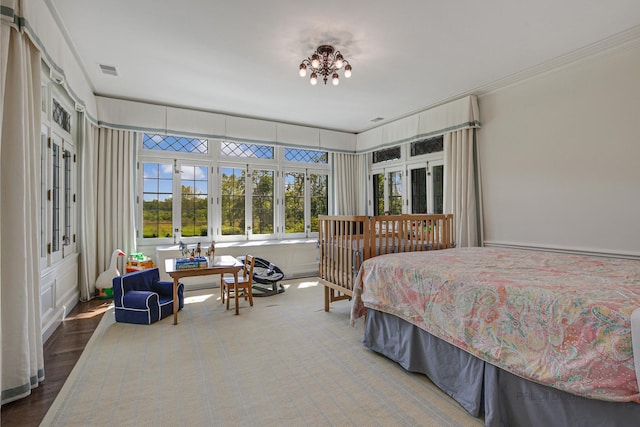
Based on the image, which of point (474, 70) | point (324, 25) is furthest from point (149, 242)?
point (474, 70)

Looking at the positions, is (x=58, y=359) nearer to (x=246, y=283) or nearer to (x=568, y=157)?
(x=246, y=283)

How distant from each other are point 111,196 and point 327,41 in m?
3.73

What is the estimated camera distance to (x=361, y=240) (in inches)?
131

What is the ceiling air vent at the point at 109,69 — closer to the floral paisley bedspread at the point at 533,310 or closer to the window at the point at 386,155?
the floral paisley bedspread at the point at 533,310

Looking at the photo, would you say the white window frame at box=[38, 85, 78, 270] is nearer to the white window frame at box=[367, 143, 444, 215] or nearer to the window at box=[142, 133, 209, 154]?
the window at box=[142, 133, 209, 154]

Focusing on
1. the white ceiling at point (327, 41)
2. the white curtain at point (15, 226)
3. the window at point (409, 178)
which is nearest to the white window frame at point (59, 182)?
A: the white ceiling at point (327, 41)

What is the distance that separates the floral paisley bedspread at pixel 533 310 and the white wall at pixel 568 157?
111 centimetres

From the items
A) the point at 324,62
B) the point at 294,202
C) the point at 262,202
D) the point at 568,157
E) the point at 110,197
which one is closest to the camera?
the point at 324,62

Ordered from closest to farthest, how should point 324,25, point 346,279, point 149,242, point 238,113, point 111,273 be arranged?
point 324,25, point 346,279, point 111,273, point 149,242, point 238,113

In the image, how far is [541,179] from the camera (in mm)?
3732

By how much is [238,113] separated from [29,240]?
3.83m

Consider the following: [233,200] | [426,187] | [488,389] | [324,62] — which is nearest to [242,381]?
[488,389]

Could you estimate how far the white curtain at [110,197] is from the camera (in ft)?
14.7

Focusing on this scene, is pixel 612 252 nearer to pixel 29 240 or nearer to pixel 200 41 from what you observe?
pixel 200 41
